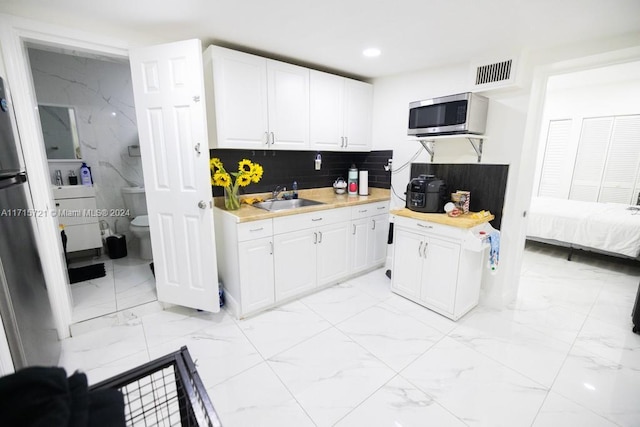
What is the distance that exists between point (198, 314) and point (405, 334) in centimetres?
173

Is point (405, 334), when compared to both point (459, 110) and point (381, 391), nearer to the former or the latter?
point (381, 391)

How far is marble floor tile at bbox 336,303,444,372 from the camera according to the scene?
1.95 metres

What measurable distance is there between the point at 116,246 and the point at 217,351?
2338 millimetres

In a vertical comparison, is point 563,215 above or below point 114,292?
A: above

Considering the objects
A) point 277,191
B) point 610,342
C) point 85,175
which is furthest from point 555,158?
point 85,175

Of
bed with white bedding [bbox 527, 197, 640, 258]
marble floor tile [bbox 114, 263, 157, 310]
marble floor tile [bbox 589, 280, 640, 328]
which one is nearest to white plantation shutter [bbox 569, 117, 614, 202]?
bed with white bedding [bbox 527, 197, 640, 258]

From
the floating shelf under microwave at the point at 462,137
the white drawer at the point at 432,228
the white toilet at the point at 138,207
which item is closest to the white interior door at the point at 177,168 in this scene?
the white toilet at the point at 138,207

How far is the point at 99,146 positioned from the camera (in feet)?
11.6

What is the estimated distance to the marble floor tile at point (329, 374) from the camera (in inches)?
61.6

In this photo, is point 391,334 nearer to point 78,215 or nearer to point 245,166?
point 245,166

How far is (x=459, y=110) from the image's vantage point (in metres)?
2.29

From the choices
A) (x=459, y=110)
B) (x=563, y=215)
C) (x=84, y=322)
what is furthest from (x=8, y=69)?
(x=563, y=215)

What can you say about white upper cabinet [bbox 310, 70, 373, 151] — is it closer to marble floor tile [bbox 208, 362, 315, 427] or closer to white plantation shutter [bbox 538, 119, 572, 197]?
marble floor tile [bbox 208, 362, 315, 427]

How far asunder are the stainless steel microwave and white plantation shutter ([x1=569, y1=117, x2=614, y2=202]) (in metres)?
3.85
